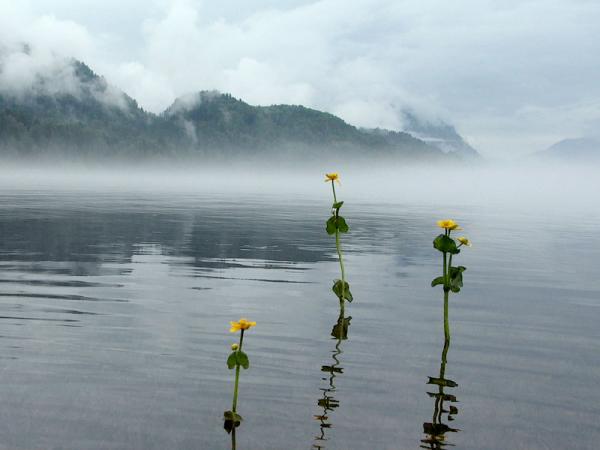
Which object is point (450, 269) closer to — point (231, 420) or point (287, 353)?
point (287, 353)

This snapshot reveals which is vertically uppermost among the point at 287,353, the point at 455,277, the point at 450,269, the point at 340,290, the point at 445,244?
the point at 445,244

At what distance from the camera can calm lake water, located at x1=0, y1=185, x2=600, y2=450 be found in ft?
28.3

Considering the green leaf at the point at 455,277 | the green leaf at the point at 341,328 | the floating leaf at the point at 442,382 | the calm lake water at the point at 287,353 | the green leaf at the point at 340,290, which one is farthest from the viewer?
the green leaf at the point at 340,290

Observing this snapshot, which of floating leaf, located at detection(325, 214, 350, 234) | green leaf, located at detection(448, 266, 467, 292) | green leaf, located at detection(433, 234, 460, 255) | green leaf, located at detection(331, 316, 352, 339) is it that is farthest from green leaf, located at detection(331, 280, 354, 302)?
green leaf, located at detection(433, 234, 460, 255)

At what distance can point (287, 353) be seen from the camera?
40.2 feet

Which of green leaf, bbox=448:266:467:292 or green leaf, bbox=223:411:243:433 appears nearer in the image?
green leaf, bbox=223:411:243:433

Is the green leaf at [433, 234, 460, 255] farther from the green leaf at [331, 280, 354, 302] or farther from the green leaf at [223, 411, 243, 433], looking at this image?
the green leaf at [223, 411, 243, 433]

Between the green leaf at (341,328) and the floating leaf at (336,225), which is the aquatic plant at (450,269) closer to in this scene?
the green leaf at (341,328)

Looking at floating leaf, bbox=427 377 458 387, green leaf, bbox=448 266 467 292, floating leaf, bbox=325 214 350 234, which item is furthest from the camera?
floating leaf, bbox=325 214 350 234

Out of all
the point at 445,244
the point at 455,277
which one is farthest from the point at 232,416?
the point at 455,277

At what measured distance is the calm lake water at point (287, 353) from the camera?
8.62 meters

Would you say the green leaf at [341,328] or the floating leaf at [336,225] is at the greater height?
the floating leaf at [336,225]

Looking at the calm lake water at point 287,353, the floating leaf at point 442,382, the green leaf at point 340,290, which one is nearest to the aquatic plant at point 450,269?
the calm lake water at point 287,353

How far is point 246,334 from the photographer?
13.8 m
